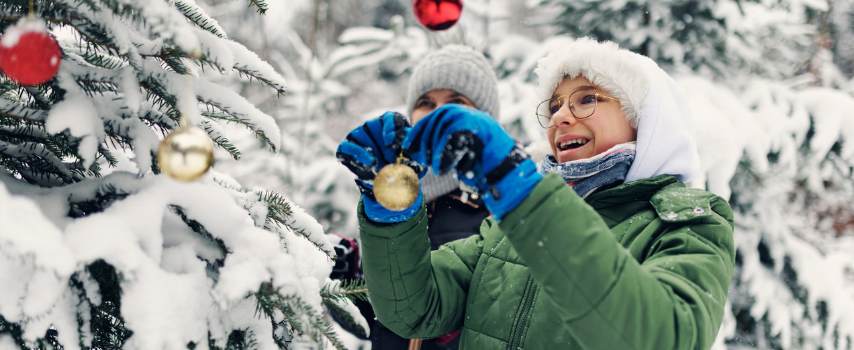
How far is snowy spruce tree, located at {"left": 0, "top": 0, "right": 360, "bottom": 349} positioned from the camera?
2.68ft

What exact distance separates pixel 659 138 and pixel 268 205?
3.12 feet

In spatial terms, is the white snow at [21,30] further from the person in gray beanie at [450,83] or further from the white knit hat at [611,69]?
the person in gray beanie at [450,83]

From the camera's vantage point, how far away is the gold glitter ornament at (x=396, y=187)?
0.99 m

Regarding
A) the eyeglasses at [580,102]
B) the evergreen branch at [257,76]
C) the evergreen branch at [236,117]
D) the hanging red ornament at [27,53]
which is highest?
the hanging red ornament at [27,53]

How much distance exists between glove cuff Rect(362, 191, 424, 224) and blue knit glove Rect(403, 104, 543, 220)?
10.8 inches

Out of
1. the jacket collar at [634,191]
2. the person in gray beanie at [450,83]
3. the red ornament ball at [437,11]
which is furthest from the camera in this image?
the person in gray beanie at [450,83]

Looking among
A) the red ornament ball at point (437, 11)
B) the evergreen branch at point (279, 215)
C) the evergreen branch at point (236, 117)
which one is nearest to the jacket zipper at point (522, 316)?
the evergreen branch at point (279, 215)

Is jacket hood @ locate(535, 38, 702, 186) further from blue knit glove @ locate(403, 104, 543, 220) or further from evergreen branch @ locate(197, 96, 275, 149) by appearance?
evergreen branch @ locate(197, 96, 275, 149)

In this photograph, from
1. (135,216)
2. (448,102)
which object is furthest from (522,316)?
(448,102)

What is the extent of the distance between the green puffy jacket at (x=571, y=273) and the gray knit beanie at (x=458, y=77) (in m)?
1.08

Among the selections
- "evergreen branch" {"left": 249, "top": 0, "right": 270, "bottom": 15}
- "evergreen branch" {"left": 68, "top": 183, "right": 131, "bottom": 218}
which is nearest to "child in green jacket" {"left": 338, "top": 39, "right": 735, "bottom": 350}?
"evergreen branch" {"left": 249, "top": 0, "right": 270, "bottom": 15}

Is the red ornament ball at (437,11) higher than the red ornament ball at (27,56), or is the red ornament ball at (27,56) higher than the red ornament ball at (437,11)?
the red ornament ball at (27,56)

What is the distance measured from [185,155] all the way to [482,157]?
457 mm

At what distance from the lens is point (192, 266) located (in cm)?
91
